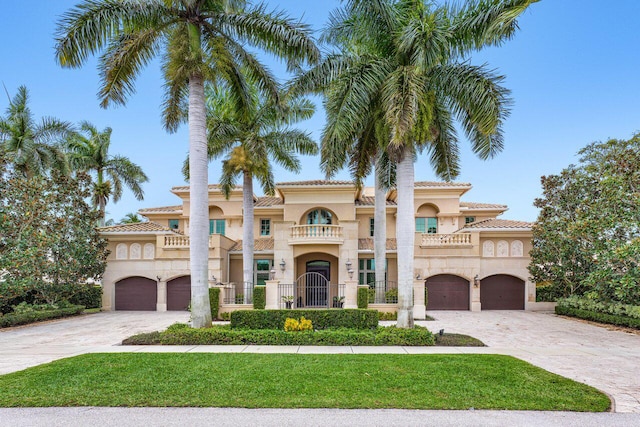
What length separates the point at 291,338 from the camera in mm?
11750

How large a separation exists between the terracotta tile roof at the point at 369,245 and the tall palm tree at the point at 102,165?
57.7 ft

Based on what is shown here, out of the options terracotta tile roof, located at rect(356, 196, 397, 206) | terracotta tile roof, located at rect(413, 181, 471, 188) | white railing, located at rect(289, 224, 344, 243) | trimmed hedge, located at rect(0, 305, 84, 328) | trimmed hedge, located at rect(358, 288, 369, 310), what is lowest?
trimmed hedge, located at rect(0, 305, 84, 328)

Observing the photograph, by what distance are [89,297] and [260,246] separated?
1103 centimetres

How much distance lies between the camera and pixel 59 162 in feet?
75.6

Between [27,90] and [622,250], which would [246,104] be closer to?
[622,250]

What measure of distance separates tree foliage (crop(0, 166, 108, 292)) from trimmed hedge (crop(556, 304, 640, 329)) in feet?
86.1

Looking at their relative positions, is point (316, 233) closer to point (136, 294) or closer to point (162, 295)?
point (162, 295)

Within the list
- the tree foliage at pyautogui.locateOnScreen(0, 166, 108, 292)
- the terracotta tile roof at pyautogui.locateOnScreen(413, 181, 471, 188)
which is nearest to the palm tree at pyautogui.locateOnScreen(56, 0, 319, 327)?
the tree foliage at pyautogui.locateOnScreen(0, 166, 108, 292)

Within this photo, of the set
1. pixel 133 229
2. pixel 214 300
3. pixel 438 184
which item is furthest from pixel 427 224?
pixel 133 229

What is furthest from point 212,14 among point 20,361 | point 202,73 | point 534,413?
point 534,413

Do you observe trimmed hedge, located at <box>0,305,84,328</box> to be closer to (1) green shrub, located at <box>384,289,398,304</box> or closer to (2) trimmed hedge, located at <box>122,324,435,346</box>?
(2) trimmed hedge, located at <box>122,324,435,346</box>

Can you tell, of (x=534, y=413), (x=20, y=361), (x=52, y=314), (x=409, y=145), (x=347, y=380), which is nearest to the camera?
(x=534, y=413)

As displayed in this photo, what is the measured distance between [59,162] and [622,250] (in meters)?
29.3

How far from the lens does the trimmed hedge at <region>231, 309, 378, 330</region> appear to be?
13.2 metres
